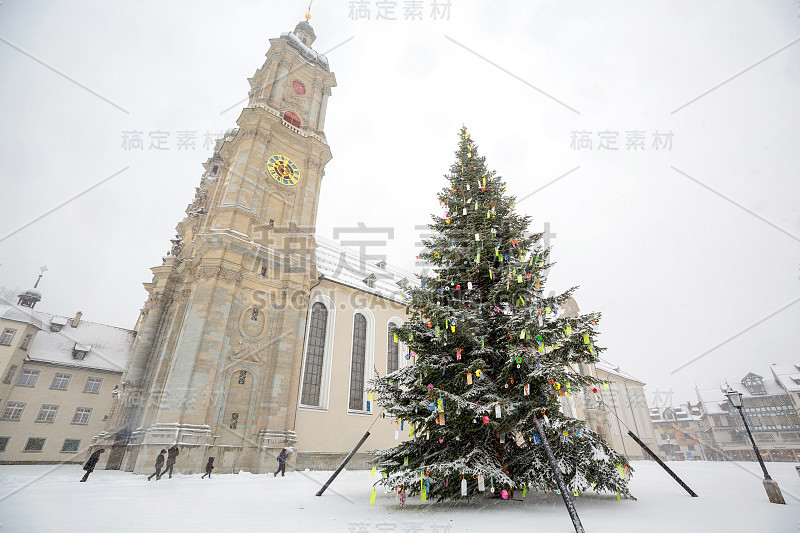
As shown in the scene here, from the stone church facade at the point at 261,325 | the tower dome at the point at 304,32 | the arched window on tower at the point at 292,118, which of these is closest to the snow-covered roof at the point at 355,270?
the stone church facade at the point at 261,325

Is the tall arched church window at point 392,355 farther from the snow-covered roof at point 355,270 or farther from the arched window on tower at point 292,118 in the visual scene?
the arched window on tower at point 292,118

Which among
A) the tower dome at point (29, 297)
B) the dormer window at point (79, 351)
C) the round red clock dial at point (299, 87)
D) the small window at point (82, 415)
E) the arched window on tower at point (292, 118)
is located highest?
the round red clock dial at point (299, 87)

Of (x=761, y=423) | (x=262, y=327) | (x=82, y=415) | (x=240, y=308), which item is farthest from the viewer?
(x=761, y=423)

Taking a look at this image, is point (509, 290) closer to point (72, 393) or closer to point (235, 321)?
point (235, 321)

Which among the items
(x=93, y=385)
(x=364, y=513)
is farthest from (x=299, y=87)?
(x=93, y=385)

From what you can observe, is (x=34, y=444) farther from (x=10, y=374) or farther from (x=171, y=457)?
(x=171, y=457)

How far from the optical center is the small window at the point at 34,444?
25734mm

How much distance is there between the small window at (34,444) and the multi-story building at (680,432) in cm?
7852

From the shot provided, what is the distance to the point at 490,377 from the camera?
818cm

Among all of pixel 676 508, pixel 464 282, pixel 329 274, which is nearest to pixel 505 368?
pixel 464 282

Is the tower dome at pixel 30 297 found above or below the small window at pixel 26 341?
above

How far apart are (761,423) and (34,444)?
2959 inches

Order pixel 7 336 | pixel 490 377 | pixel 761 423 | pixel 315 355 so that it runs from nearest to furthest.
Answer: pixel 490 377 < pixel 315 355 < pixel 7 336 < pixel 761 423

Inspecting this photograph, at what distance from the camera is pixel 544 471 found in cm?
747
